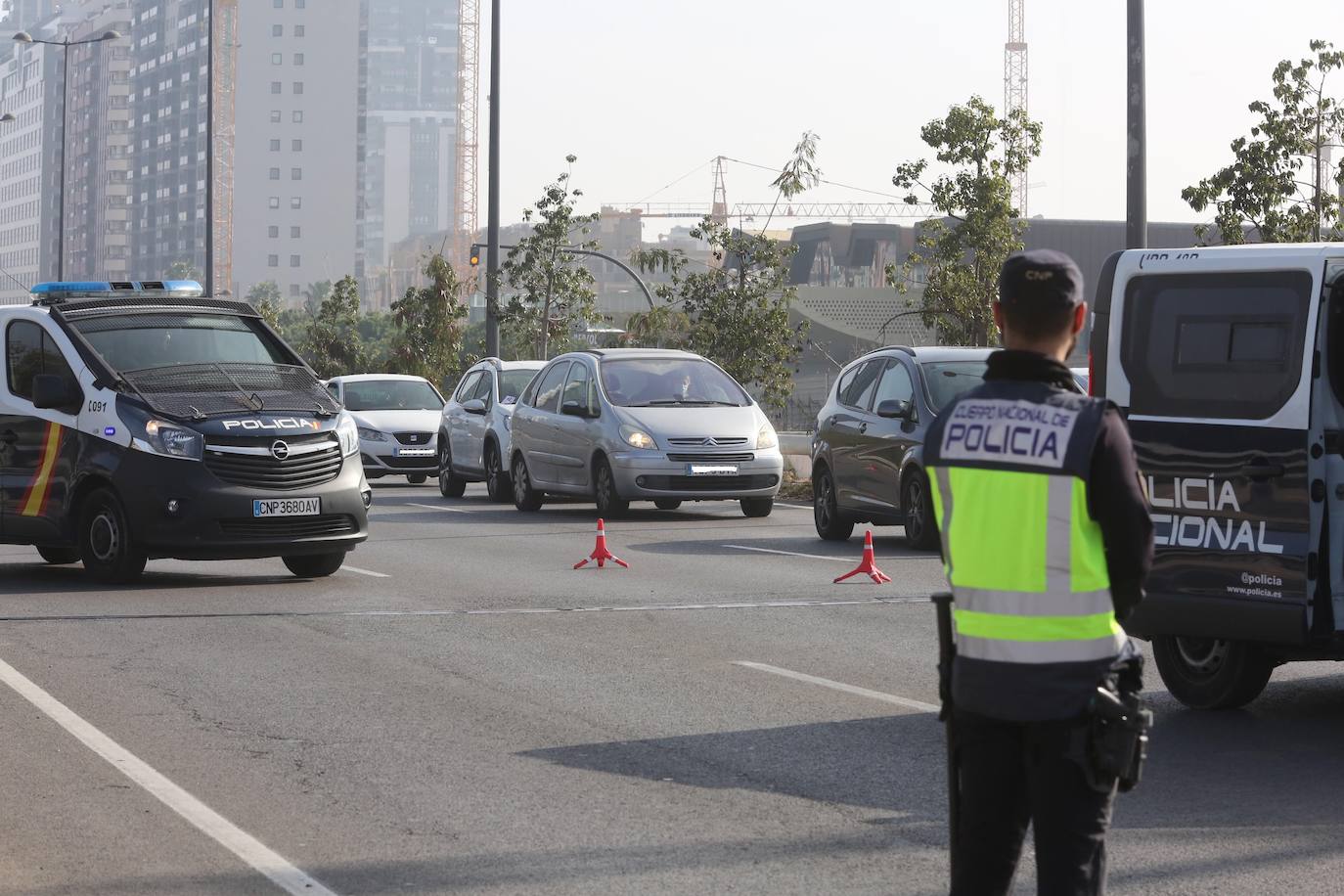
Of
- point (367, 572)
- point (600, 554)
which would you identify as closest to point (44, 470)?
point (367, 572)

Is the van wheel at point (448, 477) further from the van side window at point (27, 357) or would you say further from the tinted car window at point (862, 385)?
the van side window at point (27, 357)

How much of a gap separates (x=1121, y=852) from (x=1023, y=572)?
2.75 metres

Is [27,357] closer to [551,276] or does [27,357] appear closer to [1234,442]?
[1234,442]

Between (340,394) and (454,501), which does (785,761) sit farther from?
(340,394)

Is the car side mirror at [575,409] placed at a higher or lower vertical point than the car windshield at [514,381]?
lower

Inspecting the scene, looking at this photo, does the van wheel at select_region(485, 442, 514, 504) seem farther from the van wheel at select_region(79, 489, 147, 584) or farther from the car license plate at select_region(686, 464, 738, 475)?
the van wheel at select_region(79, 489, 147, 584)

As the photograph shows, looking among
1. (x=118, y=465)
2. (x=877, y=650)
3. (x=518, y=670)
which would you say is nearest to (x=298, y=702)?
(x=518, y=670)

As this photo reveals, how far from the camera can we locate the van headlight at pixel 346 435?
15.2 meters

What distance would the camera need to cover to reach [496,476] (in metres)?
26.4

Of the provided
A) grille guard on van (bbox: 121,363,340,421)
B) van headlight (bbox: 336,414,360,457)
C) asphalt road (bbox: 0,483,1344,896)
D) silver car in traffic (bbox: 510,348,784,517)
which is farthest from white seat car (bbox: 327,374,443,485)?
asphalt road (bbox: 0,483,1344,896)

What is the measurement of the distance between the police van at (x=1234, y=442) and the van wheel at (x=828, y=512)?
967cm

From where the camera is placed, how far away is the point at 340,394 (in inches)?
1256

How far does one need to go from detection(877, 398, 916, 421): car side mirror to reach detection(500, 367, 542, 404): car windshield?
9834 millimetres

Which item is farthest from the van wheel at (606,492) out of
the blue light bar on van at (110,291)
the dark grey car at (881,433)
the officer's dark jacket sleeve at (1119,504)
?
the officer's dark jacket sleeve at (1119,504)
